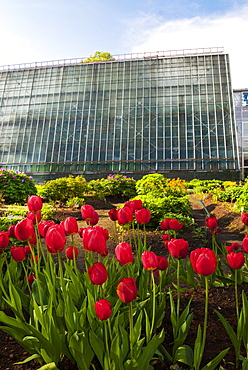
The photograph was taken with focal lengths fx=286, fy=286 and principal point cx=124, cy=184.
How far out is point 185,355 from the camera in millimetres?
1653

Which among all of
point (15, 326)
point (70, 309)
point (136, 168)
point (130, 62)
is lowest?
point (15, 326)

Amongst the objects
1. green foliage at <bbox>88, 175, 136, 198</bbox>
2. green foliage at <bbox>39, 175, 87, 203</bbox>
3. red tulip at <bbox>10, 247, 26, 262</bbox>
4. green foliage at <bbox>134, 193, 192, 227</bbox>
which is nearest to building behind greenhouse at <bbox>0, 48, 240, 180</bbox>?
green foliage at <bbox>88, 175, 136, 198</bbox>

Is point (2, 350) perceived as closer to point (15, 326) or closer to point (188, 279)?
point (15, 326)

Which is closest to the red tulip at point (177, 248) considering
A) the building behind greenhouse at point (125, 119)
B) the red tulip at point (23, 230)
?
the red tulip at point (23, 230)

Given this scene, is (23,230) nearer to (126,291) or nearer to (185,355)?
(126,291)

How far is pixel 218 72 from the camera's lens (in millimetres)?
25078

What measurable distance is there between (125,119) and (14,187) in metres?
16.0

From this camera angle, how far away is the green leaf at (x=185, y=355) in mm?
1631

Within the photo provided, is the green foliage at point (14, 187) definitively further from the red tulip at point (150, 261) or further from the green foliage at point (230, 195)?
the red tulip at point (150, 261)

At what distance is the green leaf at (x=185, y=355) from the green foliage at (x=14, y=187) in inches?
366

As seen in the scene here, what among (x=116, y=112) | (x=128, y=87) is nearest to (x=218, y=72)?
(x=128, y=87)

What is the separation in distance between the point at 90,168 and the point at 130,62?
11.6 m

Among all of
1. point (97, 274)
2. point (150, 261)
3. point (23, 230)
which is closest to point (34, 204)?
point (23, 230)

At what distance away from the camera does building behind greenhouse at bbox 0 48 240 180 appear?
22.4m
